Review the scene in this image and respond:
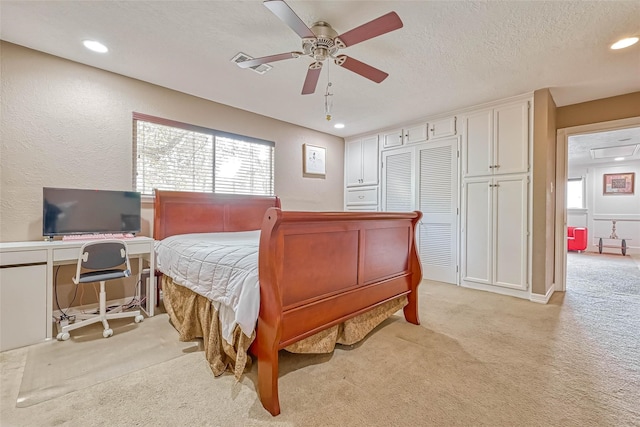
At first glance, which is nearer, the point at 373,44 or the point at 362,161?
the point at 373,44

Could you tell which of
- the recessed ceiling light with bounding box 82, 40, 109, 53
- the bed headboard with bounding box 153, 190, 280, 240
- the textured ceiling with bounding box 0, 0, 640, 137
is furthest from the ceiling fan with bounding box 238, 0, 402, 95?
the bed headboard with bounding box 153, 190, 280, 240

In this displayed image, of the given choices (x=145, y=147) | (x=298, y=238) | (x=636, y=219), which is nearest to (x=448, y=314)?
(x=298, y=238)

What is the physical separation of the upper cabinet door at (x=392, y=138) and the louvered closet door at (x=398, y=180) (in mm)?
117

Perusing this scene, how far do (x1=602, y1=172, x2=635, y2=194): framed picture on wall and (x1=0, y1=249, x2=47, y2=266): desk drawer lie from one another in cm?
1089

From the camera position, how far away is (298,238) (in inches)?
63.3

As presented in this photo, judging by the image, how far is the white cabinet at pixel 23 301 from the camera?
2020mm

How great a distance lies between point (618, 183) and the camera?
23.2 feet

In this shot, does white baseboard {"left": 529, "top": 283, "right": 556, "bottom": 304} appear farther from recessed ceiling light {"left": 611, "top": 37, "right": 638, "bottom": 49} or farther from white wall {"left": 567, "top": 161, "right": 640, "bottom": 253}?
white wall {"left": 567, "top": 161, "right": 640, "bottom": 253}

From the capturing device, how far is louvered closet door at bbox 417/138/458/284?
3959mm

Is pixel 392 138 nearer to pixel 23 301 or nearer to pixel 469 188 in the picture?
pixel 469 188

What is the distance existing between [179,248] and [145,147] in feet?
4.83

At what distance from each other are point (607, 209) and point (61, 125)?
10.9 metres

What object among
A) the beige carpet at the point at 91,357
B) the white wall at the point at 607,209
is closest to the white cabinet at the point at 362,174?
the beige carpet at the point at 91,357

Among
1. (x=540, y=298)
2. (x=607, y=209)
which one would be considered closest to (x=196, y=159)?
(x=540, y=298)
